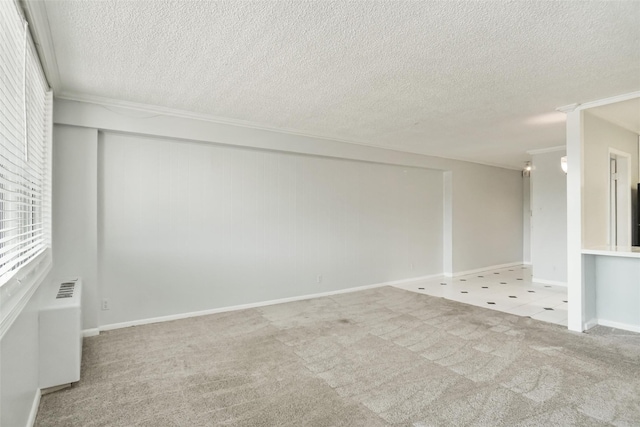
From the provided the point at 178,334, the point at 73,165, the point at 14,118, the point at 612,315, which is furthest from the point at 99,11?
the point at 612,315

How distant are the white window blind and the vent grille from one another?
41cm

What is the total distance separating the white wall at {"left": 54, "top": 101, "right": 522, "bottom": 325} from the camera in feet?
12.7

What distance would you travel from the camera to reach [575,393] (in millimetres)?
2434

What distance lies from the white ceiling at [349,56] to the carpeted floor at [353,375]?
2.51m

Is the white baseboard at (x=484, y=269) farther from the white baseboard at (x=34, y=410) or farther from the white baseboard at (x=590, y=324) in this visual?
the white baseboard at (x=34, y=410)

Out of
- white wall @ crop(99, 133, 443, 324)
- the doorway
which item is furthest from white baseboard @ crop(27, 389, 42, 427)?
the doorway

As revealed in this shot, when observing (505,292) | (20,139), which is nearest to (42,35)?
(20,139)

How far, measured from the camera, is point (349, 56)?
2.66 m

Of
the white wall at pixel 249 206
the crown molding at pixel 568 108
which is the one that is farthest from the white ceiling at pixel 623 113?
the white wall at pixel 249 206

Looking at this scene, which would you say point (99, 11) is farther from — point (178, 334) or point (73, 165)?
point (178, 334)

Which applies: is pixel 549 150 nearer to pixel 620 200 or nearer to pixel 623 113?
pixel 620 200

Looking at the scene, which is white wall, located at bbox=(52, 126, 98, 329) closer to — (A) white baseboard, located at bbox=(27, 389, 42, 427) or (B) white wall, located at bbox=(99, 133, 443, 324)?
(B) white wall, located at bbox=(99, 133, 443, 324)

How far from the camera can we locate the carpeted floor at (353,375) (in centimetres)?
219

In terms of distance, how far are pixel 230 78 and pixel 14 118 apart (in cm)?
162
